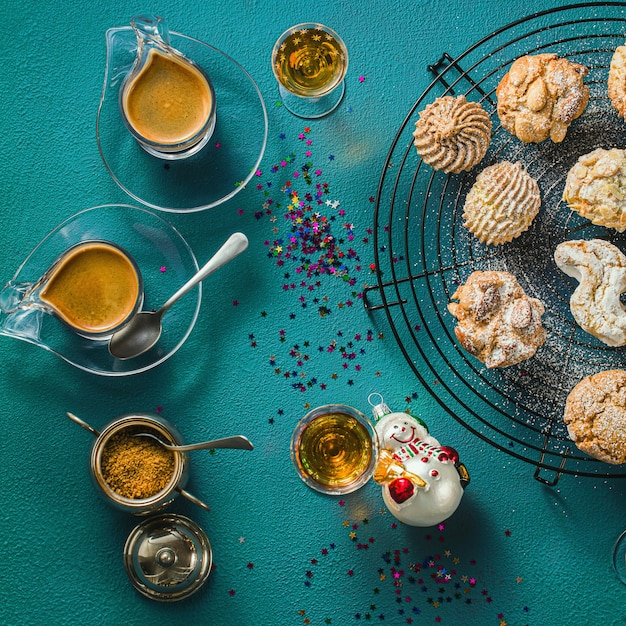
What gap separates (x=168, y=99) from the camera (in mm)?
2166

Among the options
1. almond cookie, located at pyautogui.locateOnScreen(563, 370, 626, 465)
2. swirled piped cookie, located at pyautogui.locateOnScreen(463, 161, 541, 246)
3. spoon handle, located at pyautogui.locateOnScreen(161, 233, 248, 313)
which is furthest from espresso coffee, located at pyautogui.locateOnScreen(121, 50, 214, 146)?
almond cookie, located at pyautogui.locateOnScreen(563, 370, 626, 465)

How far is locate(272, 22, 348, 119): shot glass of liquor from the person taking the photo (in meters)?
2.22

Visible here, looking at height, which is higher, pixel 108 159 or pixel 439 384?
pixel 108 159

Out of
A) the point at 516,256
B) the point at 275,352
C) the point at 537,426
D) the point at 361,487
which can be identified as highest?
the point at 516,256

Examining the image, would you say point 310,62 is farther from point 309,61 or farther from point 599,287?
point 599,287

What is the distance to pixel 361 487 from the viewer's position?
2184 millimetres

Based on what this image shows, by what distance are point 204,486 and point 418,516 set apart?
665 millimetres

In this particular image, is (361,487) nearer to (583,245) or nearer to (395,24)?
(583,245)

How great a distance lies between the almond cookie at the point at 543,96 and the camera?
2.10 meters

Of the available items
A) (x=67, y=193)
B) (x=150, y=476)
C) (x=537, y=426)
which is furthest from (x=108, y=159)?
(x=537, y=426)

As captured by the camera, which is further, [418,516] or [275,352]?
[275,352]

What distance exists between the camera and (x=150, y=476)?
2.10m

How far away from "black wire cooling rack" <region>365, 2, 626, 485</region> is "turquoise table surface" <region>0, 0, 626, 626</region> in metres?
0.06

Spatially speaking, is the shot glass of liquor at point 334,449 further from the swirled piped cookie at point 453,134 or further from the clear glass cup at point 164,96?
the clear glass cup at point 164,96
